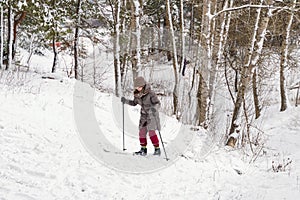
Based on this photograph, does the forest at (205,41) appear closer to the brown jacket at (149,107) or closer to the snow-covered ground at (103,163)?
the snow-covered ground at (103,163)

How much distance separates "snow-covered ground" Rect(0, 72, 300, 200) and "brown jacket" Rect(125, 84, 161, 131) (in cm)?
68

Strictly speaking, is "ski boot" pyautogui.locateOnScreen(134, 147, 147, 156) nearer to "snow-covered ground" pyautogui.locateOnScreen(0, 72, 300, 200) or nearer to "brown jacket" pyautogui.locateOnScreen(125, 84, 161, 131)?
"snow-covered ground" pyautogui.locateOnScreen(0, 72, 300, 200)

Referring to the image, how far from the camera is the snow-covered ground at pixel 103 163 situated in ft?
15.0

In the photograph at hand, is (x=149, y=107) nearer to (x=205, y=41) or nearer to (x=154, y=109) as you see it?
(x=154, y=109)

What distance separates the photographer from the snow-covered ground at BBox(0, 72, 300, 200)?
4566 millimetres

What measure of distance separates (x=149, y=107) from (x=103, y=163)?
154 centimetres

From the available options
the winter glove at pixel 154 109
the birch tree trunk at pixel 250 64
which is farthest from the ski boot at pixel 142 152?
the birch tree trunk at pixel 250 64

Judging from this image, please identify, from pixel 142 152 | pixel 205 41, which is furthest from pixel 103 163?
pixel 205 41

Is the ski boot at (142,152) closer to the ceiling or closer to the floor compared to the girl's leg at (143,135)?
closer to the floor

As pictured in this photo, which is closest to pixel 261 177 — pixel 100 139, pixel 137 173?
pixel 137 173

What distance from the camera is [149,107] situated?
6.60 meters

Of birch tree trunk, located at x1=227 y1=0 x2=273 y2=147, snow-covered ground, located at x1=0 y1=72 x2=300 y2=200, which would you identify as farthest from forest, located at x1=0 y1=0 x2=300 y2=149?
snow-covered ground, located at x1=0 y1=72 x2=300 y2=200

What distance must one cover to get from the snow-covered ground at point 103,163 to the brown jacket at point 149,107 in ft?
2.23

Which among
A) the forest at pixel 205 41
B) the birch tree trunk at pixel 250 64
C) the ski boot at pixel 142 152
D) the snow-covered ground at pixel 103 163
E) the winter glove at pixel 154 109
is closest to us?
the snow-covered ground at pixel 103 163
